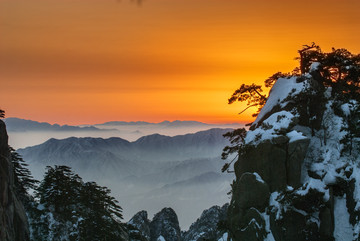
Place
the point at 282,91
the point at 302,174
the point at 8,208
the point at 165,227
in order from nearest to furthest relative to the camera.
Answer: the point at 302,174 → the point at 8,208 → the point at 282,91 → the point at 165,227

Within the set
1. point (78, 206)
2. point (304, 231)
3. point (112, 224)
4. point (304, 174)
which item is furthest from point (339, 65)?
point (78, 206)

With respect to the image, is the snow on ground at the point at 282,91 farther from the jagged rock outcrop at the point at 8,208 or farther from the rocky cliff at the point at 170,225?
the rocky cliff at the point at 170,225

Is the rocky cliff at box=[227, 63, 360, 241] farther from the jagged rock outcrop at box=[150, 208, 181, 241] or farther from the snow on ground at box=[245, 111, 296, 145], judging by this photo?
the jagged rock outcrop at box=[150, 208, 181, 241]

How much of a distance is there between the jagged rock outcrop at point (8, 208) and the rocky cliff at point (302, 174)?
2341 cm

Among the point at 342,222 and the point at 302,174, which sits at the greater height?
the point at 302,174

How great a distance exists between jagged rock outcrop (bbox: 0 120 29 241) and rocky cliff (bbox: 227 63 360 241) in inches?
922

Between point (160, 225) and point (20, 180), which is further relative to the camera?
point (160, 225)

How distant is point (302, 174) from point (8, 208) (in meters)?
31.3

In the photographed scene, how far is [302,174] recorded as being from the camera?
39469 mm

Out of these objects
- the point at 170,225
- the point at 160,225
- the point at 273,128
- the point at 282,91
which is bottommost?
the point at 170,225

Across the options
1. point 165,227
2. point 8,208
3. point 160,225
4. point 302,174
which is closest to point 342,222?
point 302,174

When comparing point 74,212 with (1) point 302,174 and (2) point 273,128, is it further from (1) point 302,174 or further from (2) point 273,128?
A: (1) point 302,174

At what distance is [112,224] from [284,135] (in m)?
A: 25.7

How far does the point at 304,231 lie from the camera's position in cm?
3622
